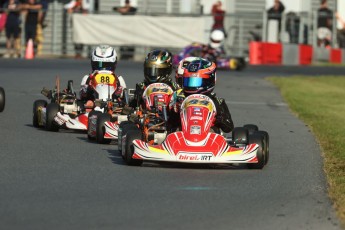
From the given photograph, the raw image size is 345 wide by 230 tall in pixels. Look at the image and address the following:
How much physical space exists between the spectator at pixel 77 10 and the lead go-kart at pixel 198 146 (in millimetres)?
21099

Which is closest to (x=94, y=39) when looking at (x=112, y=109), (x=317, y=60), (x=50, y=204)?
(x=317, y=60)

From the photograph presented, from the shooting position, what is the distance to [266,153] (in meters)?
10.9

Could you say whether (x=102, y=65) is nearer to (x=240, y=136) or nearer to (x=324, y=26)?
(x=240, y=136)

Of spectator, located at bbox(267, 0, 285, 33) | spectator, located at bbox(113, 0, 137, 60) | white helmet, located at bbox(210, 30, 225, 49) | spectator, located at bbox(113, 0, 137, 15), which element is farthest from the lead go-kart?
spectator, located at bbox(267, 0, 285, 33)

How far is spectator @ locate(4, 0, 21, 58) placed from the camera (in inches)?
1222

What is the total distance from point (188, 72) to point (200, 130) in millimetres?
901

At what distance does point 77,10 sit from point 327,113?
1573cm

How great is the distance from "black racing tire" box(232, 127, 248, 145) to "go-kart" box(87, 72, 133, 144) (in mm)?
1808

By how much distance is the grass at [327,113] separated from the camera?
1022 centimetres

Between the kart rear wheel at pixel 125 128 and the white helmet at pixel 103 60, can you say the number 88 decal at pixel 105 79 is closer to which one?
the white helmet at pixel 103 60

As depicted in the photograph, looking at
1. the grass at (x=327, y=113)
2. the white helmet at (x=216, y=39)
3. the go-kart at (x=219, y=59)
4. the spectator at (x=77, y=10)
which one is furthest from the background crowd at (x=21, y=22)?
the grass at (x=327, y=113)

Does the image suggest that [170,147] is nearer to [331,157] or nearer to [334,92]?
[331,157]

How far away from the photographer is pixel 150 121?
39.1 feet

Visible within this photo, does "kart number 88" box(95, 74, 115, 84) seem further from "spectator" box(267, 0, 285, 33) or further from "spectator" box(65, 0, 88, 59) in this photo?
"spectator" box(267, 0, 285, 33)
